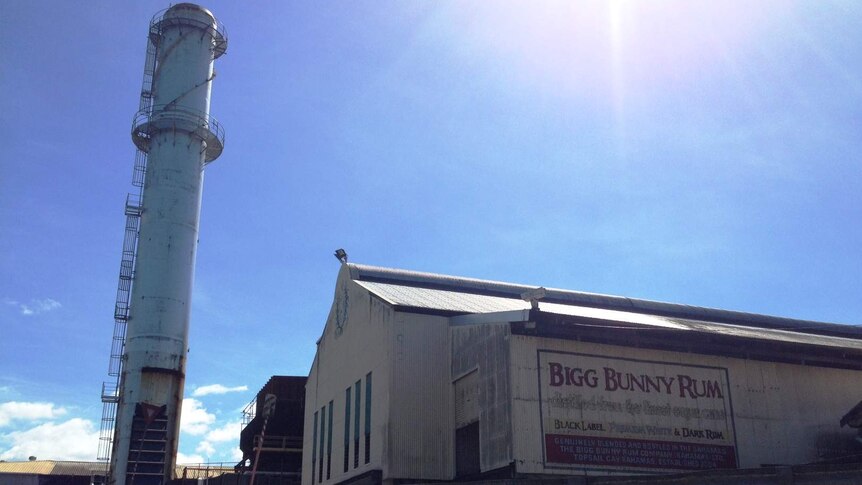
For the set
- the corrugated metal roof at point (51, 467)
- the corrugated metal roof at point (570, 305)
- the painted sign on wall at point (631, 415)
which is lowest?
the painted sign on wall at point (631, 415)

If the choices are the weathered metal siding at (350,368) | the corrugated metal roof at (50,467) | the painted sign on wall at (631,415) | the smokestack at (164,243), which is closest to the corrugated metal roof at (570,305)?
the weathered metal siding at (350,368)

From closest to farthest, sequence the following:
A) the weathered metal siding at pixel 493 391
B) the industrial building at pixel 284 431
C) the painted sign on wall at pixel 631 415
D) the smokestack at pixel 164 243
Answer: the weathered metal siding at pixel 493 391 < the painted sign on wall at pixel 631 415 < the smokestack at pixel 164 243 < the industrial building at pixel 284 431

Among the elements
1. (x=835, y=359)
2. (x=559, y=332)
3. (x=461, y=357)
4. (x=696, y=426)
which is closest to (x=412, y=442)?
(x=461, y=357)

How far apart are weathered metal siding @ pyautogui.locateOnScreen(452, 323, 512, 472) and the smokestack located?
2307 centimetres

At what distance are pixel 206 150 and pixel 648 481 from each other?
43.1 metres

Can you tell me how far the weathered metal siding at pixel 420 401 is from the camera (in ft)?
103

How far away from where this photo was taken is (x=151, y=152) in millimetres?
51281

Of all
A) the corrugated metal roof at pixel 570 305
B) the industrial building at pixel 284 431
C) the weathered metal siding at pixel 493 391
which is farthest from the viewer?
the industrial building at pixel 284 431

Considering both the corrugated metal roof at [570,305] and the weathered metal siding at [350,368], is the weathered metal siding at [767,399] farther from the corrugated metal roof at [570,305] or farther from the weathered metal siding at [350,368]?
the weathered metal siding at [350,368]

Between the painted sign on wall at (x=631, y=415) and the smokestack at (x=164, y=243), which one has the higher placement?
the smokestack at (x=164, y=243)

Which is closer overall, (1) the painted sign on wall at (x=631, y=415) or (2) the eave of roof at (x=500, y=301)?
(1) the painted sign on wall at (x=631, y=415)

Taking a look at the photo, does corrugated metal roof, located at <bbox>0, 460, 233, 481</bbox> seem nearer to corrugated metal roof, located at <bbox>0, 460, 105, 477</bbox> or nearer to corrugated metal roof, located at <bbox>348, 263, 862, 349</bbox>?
corrugated metal roof, located at <bbox>0, 460, 105, 477</bbox>

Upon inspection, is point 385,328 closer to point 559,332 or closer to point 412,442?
point 412,442

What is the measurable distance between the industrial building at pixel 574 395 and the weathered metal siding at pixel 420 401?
0.05 m
